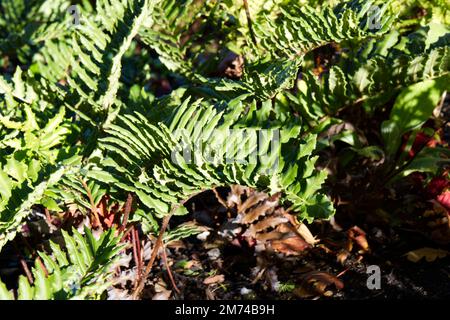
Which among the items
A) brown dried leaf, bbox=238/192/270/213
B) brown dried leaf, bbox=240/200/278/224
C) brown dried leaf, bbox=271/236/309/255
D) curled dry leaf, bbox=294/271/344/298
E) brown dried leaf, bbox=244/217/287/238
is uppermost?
brown dried leaf, bbox=238/192/270/213

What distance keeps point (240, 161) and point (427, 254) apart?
86cm

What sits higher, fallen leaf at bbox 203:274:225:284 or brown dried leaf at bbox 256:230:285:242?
brown dried leaf at bbox 256:230:285:242

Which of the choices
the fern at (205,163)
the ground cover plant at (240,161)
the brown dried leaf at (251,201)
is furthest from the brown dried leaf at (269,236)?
the fern at (205,163)

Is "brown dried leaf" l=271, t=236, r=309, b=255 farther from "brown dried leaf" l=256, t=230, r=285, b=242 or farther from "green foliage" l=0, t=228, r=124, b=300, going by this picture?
"green foliage" l=0, t=228, r=124, b=300

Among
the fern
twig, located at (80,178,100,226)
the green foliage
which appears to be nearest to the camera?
the green foliage

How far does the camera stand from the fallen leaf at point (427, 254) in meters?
2.18

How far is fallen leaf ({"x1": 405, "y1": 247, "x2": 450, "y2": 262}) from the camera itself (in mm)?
2176

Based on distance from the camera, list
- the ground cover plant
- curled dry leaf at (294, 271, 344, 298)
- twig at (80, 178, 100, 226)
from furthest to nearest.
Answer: curled dry leaf at (294, 271, 344, 298)
twig at (80, 178, 100, 226)
the ground cover plant

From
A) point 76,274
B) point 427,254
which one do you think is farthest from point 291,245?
point 76,274

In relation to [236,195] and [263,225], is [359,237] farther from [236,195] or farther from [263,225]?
[236,195]

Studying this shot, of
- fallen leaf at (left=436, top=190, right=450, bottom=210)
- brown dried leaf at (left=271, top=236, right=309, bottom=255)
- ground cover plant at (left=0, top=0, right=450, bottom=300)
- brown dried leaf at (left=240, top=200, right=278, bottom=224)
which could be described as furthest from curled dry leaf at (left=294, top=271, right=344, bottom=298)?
fallen leaf at (left=436, top=190, right=450, bottom=210)

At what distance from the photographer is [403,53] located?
2.26 m

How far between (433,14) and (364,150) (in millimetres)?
611

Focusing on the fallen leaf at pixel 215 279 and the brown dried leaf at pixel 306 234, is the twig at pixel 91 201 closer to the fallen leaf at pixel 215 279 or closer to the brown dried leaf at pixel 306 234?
the fallen leaf at pixel 215 279
